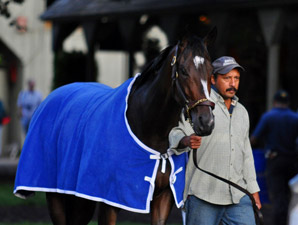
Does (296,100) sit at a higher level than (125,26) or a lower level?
lower

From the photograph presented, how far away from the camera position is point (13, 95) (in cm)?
2453

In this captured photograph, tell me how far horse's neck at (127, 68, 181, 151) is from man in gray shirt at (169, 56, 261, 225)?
0.50 ft

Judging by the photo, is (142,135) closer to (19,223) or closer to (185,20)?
(19,223)

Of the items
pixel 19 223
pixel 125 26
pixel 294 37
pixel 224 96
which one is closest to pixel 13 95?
pixel 125 26

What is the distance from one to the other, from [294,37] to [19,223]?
9102 millimetres

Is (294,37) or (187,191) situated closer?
(187,191)

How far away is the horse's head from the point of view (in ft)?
15.5

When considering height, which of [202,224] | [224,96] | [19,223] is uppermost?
[224,96]

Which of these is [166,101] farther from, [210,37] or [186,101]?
[210,37]

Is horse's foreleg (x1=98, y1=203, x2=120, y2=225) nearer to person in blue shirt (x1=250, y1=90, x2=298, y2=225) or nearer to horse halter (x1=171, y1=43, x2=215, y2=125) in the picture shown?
horse halter (x1=171, y1=43, x2=215, y2=125)

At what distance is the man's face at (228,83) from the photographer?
18.0 ft

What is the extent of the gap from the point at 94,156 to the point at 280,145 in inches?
184

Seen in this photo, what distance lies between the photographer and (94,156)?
17.9 ft

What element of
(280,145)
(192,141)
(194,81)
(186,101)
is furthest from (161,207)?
(280,145)
